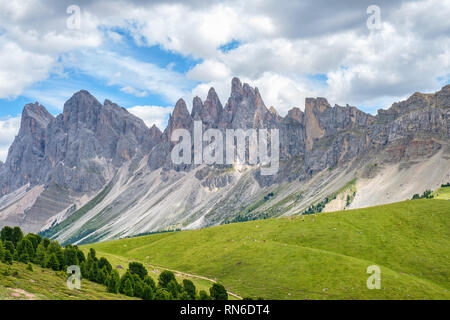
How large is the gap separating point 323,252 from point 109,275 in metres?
53.4

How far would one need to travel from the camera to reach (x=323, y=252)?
105562 millimetres

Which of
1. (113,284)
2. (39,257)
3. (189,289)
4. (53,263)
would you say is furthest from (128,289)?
(39,257)

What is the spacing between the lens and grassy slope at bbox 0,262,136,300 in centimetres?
5253

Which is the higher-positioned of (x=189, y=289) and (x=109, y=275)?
(x=109, y=275)

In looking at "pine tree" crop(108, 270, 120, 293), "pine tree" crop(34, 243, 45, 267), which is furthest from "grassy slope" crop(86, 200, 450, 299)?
"pine tree" crop(34, 243, 45, 267)

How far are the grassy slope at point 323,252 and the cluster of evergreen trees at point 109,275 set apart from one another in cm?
1621

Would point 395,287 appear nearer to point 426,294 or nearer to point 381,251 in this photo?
point 426,294

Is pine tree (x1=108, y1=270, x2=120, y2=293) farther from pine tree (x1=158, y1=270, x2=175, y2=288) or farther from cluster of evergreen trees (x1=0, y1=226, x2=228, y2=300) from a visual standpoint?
pine tree (x1=158, y1=270, x2=175, y2=288)

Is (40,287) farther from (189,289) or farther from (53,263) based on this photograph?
(189,289)

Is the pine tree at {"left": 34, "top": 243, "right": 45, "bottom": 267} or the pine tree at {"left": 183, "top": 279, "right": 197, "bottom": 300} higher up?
the pine tree at {"left": 34, "top": 243, "right": 45, "bottom": 267}

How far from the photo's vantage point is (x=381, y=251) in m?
107

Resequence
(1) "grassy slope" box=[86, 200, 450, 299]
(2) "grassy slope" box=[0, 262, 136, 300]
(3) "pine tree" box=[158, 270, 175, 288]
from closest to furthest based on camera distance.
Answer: (2) "grassy slope" box=[0, 262, 136, 300], (3) "pine tree" box=[158, 270, 175, 288], (1) "grassy slope" box=[86, 200, 450, 299]

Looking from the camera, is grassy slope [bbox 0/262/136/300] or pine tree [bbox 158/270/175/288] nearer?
grassy slope [bbox 0/262/136/300]

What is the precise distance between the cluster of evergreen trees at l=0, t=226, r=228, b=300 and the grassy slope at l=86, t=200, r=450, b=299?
16209 mm
